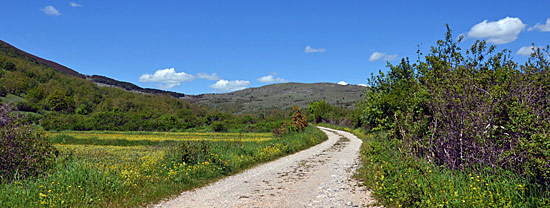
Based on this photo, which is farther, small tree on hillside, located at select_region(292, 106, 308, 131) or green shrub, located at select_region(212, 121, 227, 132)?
green shrub, located at select_region(212, 121, 227, 132)

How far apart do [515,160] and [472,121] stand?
1059mm

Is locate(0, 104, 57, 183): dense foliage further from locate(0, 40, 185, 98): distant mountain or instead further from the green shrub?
locate(0, 40, 185, 98): distant mountain

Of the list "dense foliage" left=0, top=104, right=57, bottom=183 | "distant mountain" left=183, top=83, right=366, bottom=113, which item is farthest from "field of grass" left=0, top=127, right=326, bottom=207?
"distant mountain" left=183, top=83, right=366, bottom=113

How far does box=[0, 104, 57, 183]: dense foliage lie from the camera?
7492mm

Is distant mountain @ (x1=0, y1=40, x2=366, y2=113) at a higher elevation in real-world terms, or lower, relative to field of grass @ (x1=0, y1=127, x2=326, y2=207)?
higher

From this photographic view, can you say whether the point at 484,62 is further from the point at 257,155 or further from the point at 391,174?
the point at 257,155

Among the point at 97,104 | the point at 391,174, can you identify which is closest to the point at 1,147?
the point at 391,174

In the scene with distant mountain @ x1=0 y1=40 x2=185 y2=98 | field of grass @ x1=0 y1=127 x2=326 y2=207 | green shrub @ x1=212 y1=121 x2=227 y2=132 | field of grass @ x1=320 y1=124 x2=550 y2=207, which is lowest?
green shrub @ x1=212 y1=121 x2=227 y2=132

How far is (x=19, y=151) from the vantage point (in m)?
7.71

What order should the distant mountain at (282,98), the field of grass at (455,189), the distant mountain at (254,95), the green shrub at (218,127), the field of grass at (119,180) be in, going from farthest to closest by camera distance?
the distant mountain at (254,95)
the distant mountain at (282,98)
the green shrub at (218,127)
the field of grass at (119,180)
the field of grass at (455,189)

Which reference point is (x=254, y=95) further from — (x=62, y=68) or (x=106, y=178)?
(x=106, y=178)

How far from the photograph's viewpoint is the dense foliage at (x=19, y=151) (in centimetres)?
749

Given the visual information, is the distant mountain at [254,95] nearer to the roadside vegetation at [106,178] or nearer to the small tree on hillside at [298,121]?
the small tree on hillside at [298,121]

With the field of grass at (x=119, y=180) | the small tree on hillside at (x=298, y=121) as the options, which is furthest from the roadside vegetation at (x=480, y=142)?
the small tree on hillside at (x=298, y=121)
